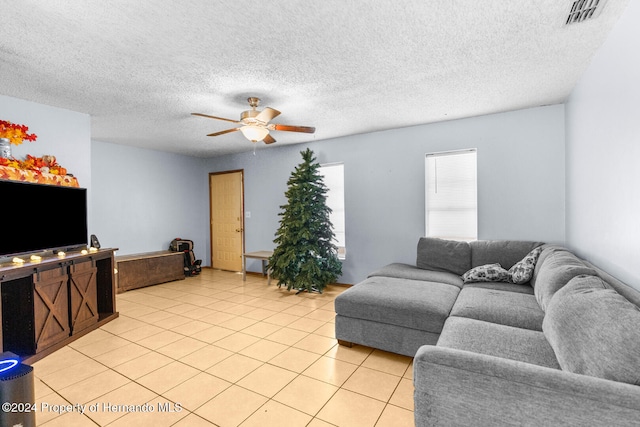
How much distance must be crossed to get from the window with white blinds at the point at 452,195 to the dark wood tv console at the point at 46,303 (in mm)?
4484

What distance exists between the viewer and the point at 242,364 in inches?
104

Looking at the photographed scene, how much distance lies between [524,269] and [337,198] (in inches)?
119

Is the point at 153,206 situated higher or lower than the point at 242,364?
higher

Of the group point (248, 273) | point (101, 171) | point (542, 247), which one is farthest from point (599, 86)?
point (101, 171)

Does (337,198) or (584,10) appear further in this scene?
(337,198)

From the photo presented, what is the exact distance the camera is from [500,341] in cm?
191

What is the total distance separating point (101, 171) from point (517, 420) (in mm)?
6501

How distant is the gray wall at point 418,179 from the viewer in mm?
3773

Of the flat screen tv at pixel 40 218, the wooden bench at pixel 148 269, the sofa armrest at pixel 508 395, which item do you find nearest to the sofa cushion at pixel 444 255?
the sofa armrest at pixel 508 395

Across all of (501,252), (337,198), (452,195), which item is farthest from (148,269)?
(501,252)

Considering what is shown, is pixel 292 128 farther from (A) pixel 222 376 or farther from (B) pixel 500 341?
(B) pixel 500 341

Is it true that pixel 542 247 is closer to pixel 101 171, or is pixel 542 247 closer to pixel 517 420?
pixel 517 420

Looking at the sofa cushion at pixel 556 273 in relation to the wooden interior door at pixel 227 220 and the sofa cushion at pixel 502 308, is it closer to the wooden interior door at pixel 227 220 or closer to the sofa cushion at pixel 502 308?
the sofa cushion at pixel 502 308

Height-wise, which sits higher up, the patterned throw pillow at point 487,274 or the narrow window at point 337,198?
the narrow window at point 337,198
